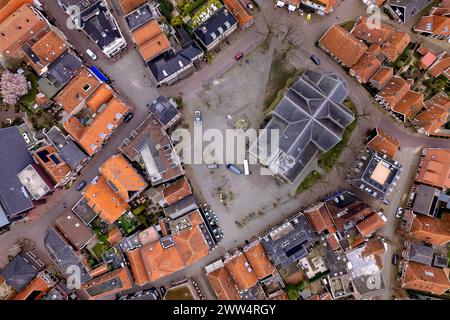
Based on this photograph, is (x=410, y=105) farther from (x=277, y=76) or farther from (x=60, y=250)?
(x=60, y=250)

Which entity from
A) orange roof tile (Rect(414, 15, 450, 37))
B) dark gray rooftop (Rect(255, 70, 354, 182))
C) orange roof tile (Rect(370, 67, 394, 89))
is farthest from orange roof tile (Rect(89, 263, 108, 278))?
orange roof tile (Rect(414, 15, 450, 37))

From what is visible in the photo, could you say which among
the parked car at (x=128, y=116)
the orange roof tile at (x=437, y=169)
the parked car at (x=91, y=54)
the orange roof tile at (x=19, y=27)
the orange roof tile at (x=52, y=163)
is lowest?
the orange roof tile at (x=437, y=169)

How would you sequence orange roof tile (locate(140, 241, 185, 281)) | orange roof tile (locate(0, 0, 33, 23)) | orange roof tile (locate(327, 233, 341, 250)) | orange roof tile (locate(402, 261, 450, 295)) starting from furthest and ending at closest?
orange roof tile (locate(327, 233, 341, 250)) → orange roof tile (locate(402, 261, 450, 295)) → orange roof tile (locate(140, 241, 185, 281)) → orange roof tile (locate(0, 0, 33, 23))

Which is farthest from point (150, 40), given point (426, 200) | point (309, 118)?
point (426, 200)

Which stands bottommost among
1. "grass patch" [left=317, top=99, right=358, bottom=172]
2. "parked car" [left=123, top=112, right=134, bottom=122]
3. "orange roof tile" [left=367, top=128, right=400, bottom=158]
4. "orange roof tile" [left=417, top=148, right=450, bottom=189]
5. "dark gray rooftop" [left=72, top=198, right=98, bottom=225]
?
"orange roof tile" [left=417, top=148, right=450, bottom=189]

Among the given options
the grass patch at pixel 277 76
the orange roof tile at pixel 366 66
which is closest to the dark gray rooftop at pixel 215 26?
the grass patch at pixel 277 76

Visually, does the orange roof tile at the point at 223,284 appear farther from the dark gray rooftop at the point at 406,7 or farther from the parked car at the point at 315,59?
the dark gray rooftop at the point at 406,7

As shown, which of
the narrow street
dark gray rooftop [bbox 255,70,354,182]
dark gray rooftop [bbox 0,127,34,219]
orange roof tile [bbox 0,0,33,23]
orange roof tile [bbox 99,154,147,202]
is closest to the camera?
dark gray rooftop [bbox 255,70,354,182]

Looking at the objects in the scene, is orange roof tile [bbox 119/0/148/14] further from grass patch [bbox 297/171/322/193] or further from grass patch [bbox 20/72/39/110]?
grass patch [bbox 297/171/322/193]
